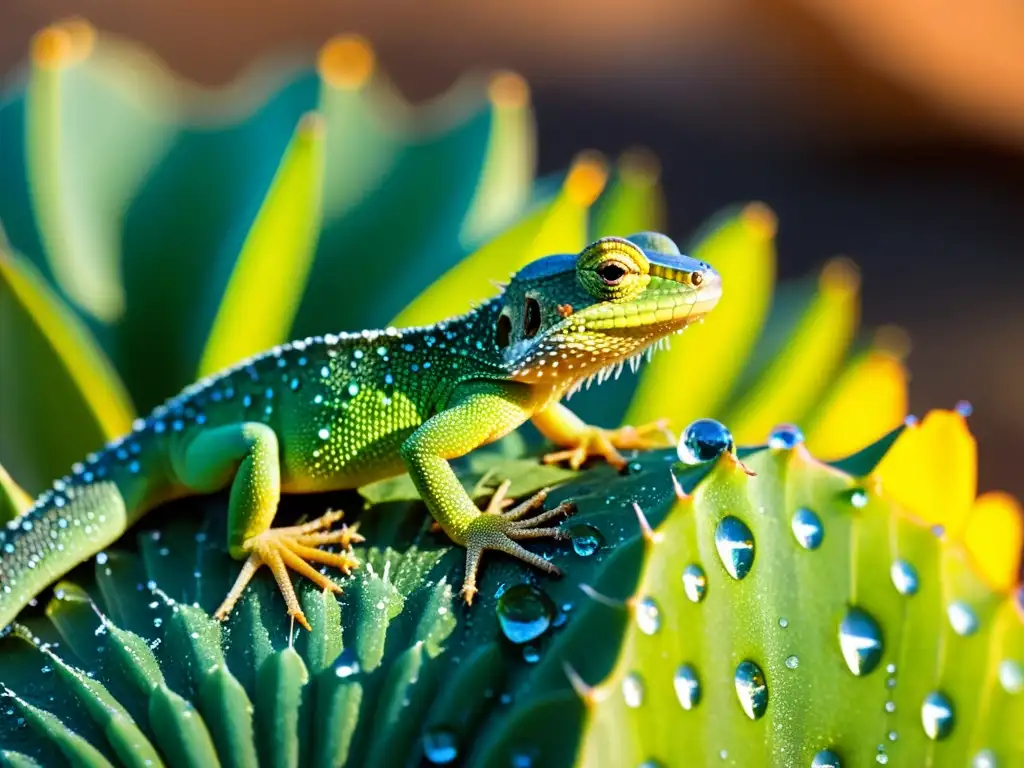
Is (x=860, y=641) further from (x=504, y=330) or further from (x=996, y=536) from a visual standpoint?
(x=996, y=536)

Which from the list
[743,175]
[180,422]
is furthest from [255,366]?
[743,175]

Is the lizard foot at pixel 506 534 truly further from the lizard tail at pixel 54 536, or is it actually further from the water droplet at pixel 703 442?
the lizard tail at pixel 54 536

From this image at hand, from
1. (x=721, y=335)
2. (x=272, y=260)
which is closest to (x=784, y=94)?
(x=721, y=335)

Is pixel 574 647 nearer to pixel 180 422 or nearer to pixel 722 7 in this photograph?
pixel 180 422

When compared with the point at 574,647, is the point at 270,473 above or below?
above

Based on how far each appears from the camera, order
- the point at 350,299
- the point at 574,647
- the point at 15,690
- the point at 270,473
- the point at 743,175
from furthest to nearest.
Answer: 1. the point at 743,175
2. the point at 350,299
3. the point at 270,473
4. the point at 15,690
5. the point at 574,647

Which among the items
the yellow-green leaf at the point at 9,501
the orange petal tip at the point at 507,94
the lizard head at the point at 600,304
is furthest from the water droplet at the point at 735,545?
the orange petal tip at the point at 507,94

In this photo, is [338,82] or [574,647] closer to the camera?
[574,647]
